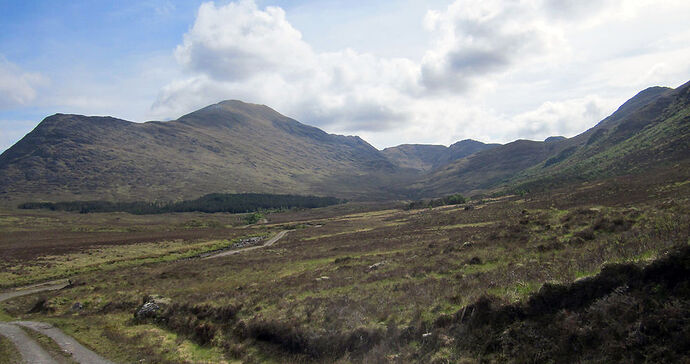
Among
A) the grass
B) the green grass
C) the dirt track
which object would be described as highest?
the green grass

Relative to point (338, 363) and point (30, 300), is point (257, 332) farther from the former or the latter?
point (30, 300)

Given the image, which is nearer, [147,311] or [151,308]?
[147,311]

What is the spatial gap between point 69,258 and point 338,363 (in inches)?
2825

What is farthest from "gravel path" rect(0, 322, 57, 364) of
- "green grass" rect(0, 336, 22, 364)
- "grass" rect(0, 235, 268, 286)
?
"grass" rect(0, 235, 268, 286)

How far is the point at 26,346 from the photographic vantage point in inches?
760

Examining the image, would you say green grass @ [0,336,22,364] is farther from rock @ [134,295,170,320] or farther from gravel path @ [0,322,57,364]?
rock @ [134,295,170,320]

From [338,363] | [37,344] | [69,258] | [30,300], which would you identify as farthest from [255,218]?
[338,363]

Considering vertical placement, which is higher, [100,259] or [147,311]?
[147,311]

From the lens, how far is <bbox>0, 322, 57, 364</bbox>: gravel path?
1738 cm

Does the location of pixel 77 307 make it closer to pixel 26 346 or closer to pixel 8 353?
pixel 26 346

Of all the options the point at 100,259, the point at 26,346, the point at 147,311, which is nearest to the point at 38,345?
the point at 26,346

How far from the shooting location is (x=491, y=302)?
39.7 ft

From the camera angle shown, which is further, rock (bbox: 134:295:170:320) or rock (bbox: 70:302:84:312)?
rock (bbox: 70:302:84:312)

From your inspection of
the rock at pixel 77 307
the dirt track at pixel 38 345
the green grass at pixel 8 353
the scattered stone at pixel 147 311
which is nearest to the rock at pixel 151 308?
the scattered stone at pixel 147 311
